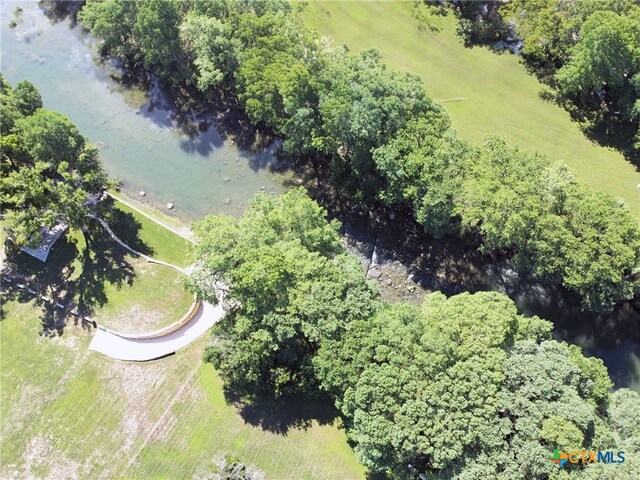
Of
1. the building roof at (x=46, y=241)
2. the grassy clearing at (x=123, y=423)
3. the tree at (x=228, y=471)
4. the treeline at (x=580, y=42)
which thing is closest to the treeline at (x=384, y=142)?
the treeline at (x=580, y=42)

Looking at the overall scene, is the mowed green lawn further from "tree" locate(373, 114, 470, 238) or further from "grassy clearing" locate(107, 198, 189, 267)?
"grassy clearing" locate(107, 198, 189, 267)

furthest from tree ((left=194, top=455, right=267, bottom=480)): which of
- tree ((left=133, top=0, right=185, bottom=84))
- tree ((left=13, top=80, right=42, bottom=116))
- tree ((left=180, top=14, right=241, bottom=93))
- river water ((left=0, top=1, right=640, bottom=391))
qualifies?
tree ((left=133, top=0, right=185, bottom=84))

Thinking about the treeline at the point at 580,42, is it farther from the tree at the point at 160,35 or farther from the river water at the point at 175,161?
the tree at the point at 160,35

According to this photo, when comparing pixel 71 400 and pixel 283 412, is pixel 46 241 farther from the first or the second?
pixel 283 412

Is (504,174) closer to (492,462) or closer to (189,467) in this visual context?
(492,462)

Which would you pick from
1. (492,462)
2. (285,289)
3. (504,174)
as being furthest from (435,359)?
(504,174)

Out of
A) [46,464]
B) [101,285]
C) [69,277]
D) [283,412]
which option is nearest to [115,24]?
[69,277]
